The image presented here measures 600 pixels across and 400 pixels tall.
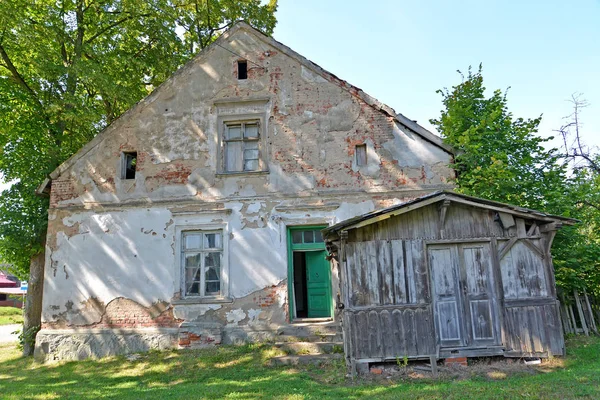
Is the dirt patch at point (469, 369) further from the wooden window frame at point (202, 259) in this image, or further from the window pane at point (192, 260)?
the window pane at point (192, 260)

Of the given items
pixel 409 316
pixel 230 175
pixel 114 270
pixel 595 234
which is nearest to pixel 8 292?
pixel 114 270

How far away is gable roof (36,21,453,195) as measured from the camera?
34.4 feet

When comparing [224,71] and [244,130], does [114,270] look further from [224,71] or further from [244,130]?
[224,71]

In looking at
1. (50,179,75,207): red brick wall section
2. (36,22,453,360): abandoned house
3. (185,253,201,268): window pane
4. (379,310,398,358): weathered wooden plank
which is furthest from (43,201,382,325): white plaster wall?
(379,310,398,358): weathered wooden plank

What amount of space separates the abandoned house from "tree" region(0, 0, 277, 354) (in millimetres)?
1160

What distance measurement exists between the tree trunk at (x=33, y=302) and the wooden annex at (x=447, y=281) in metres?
→ 8.54

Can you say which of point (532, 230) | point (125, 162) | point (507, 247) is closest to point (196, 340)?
point (125, 162)

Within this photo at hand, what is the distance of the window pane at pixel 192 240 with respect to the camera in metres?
10.7

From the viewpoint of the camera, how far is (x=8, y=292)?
32344 mm

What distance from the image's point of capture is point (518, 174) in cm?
968

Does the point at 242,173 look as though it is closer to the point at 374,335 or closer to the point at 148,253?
the point at 148,253

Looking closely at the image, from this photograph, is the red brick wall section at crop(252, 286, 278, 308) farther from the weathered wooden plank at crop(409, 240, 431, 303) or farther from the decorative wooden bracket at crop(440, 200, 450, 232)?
the decorative wooden bracket at crop(440, 200, 450, 232)

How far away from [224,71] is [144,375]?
7.39 metres

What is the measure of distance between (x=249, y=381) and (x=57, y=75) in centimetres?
1015
